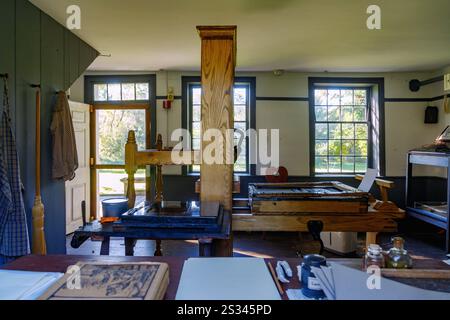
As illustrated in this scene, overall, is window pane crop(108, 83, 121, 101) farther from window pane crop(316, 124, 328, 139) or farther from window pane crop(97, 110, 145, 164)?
window pane crop(316, 124, 328, 139)

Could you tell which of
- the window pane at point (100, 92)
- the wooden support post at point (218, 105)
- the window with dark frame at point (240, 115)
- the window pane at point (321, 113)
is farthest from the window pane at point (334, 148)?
the wooden support post at point (218, 105)

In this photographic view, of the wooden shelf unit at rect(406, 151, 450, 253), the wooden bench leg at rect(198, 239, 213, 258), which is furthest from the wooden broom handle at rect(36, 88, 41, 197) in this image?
the wooden shelf unit at rect(406, 151, 450, 253)

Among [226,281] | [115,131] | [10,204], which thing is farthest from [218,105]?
[115,131]

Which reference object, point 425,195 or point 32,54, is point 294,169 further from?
point 32,54

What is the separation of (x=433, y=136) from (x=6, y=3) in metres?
5.54

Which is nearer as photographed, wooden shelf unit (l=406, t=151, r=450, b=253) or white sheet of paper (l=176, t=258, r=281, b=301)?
white sheet of paper (l=176, t=258, r=281, b=301)

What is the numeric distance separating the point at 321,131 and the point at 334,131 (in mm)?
209

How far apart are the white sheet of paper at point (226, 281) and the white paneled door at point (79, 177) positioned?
12.9 feet

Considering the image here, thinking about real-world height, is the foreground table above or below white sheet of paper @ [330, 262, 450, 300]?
below

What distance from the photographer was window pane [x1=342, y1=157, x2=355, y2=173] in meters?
5.25

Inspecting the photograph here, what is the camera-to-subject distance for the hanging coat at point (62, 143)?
3.12 m

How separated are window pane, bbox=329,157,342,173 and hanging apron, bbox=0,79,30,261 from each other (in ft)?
13.9

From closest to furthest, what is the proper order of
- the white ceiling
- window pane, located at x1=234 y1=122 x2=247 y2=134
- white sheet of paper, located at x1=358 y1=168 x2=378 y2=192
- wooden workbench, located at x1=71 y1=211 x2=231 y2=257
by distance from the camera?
1. wooden workbench, located at x1=71 y1=211 x2=231 y2=257
2. white sheet of paper, located at x1=358 y1=168 x2=378 y2=192
3. the white ceiling
4. window pane, located at x1=234 y1=122 x2=247 y2=134

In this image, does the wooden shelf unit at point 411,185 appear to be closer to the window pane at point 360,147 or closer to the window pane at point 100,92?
the window pane at point 360,147
